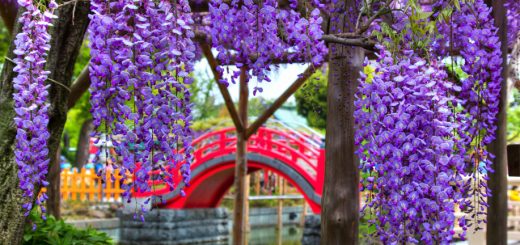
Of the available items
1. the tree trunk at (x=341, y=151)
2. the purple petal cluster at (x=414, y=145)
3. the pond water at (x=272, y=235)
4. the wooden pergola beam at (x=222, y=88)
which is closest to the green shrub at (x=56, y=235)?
the wooden pergola beam at (x=222, y=88)

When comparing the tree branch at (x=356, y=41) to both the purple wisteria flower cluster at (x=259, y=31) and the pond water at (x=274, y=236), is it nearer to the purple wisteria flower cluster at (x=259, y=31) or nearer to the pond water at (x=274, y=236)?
the purple wisteria flower cluster at (x=259, y=31)

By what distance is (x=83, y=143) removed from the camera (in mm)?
20047

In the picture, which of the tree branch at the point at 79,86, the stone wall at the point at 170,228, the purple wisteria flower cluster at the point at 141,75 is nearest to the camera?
the purple wisteria flower cluster at the point at 141,75

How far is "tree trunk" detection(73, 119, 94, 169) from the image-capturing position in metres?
19.7

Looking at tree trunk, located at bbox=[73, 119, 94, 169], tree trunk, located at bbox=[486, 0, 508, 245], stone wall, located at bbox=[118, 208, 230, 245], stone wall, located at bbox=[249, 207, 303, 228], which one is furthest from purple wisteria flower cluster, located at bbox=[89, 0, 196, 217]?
stone wall, located at bbox=[249, 207, 303, 228]

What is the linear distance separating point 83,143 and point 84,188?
9.46 ft

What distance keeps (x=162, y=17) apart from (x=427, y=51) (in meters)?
1.09

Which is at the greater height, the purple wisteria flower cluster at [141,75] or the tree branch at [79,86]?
the tree branch at [79,86]

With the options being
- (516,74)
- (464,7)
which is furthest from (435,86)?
(516,74)

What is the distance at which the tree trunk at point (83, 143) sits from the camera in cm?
1973

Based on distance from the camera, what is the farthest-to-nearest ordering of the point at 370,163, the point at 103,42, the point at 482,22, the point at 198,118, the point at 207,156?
the point at 198,118 < the point at 207,156 < the point at 482,22 < the point at 370,163 < the point at 103,42

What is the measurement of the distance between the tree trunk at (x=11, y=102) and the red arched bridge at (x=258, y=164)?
985cm

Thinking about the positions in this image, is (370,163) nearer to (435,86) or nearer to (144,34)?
(435,86)

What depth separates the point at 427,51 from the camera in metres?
3.00
